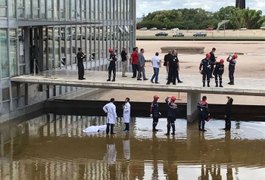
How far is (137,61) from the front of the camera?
23484 millimetres

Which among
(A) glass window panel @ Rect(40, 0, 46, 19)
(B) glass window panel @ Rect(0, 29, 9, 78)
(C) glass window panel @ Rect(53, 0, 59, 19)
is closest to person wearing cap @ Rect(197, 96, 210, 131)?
(B) glass window panel @ Rect(0, 29, 9, 78)

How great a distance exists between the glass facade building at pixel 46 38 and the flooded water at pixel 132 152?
227cm

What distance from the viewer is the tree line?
137 meters

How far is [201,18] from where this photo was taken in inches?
6373

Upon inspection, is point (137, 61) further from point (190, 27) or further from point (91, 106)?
point (190, 27)

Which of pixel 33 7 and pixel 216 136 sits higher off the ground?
pixel 33 7

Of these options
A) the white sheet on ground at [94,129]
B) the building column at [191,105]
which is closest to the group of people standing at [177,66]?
the building column at [191,105]

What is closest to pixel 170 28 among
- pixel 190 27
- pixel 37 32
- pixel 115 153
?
pixel 190 27

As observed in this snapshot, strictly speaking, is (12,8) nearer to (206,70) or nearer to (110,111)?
(110,111)

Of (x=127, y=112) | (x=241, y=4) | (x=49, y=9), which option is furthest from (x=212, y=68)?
(x=241, y=4)

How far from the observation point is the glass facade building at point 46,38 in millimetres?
23016

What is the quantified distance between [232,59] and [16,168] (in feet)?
33.4

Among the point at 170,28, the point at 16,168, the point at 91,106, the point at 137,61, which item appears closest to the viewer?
the point at 16,168

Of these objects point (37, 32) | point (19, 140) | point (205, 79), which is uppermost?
point (37, 32)
